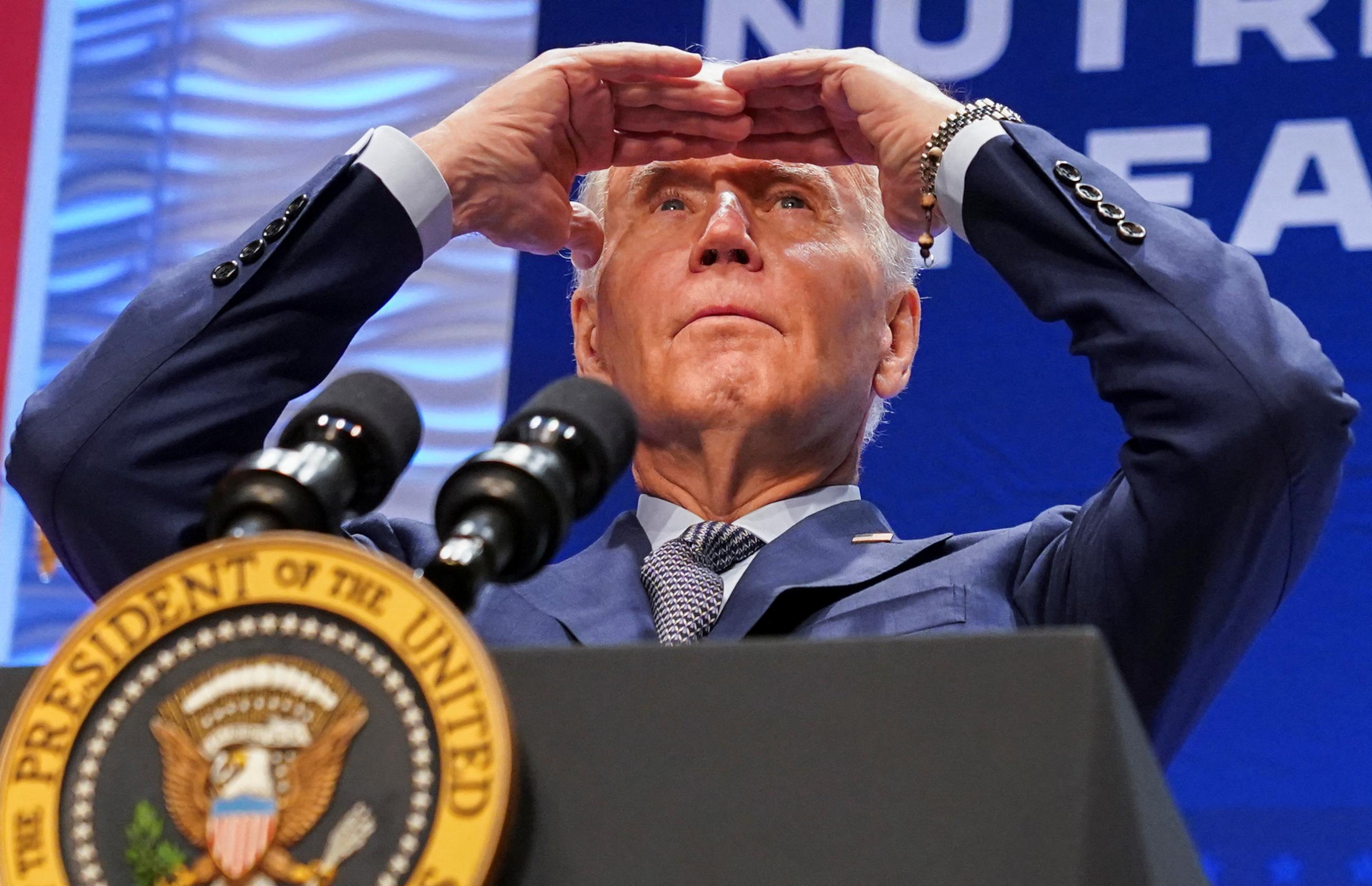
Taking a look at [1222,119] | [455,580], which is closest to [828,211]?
[1222,119]

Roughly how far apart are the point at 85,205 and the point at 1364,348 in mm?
1718

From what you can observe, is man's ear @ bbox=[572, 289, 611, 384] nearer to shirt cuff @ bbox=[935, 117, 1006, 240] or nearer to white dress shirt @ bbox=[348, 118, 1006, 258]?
white dress shirt @ bbox=[348, 118, 1006, 258]

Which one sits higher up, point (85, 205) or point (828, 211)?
point (828, 211)

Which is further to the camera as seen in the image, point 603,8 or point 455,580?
point 603,8

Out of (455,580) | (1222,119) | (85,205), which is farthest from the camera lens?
(85,205)

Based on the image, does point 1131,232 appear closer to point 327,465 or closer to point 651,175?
point 651,175

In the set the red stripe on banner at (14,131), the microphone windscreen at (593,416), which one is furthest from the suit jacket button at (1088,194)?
the red stripe on banner at (14,131)

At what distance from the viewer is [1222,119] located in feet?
6.84

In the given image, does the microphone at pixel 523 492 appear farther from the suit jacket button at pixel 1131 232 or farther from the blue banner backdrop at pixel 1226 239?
the blue banner backdrop at pixel 1226 239

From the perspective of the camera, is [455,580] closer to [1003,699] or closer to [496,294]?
[1003,699]

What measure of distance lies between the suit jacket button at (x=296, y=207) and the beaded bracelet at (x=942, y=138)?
0.50 m

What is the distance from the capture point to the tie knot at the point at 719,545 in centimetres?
153

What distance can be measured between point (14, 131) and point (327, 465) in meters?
2.01

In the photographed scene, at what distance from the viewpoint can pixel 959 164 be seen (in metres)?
1.41
